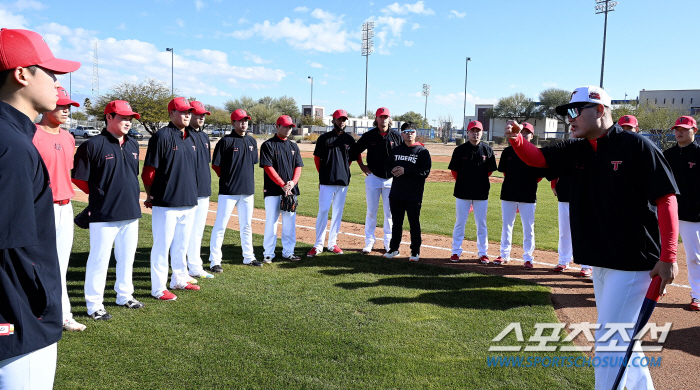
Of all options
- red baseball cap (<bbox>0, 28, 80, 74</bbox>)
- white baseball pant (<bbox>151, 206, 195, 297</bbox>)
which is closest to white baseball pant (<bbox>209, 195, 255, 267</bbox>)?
white baseball pant (<bbox>151, 206, 195, 297</bbox>)

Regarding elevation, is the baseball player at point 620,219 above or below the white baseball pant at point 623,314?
above

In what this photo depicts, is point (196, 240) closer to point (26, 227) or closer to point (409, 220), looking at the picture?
point (409, 220)

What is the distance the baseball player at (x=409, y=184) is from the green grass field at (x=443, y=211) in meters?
2.48

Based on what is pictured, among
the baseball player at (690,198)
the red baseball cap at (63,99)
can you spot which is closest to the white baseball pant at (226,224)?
the red baseball cap at (63,99)

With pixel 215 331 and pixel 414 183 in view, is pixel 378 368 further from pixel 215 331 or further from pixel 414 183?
pixel 414 183

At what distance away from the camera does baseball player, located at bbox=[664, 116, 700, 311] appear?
19.4 feet

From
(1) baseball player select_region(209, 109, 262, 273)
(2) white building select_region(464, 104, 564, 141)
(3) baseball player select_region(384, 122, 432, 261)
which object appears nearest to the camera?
(1) baseball player select_region(209, 109, 262, 273)

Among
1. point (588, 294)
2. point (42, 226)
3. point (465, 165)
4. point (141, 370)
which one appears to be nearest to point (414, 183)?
point (465, 165)

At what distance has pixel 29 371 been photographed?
1941mm

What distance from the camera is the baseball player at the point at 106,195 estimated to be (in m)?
5.06

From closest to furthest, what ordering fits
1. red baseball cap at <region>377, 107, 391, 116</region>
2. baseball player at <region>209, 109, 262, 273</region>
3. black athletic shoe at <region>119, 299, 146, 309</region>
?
black athletic shoe at <region>119, 299, 146, 309</region> < baseball player at <region>209, 109, 262, 273</region> < red baseball cap at <region>377, 107, 391, 116</region>

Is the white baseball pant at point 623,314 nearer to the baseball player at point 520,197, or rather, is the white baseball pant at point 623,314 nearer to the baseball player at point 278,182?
the baseball player at point 520,197

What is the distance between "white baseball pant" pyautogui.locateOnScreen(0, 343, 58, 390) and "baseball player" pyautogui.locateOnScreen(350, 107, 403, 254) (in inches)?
264

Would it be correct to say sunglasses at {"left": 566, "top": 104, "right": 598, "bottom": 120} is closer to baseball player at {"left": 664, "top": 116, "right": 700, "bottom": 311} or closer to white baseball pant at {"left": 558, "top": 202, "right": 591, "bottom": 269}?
baseball player at {"left": 664, "top": 116, "right": 700, "bottom": 311}
